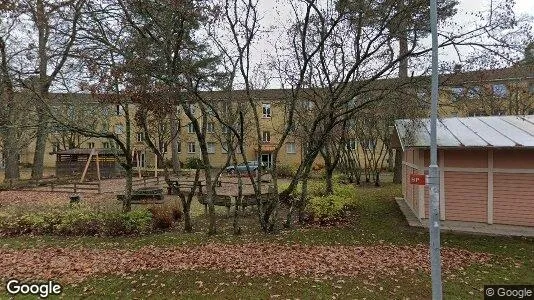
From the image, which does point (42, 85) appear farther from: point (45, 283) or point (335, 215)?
point (335, 215)

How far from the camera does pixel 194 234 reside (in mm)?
11219

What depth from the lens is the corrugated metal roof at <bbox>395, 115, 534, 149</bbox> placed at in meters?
10.5

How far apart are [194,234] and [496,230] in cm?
895

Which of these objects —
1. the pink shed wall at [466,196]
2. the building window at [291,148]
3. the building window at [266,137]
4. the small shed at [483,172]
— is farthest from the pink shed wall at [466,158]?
the building window at [266,137]

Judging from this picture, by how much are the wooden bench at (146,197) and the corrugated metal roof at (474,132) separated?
1208 centimetres

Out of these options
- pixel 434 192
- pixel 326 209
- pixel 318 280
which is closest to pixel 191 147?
pixel 326 209

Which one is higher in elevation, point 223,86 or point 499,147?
point 223,86

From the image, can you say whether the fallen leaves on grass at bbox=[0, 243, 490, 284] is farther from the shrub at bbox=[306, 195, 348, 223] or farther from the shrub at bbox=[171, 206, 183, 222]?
the shrub at bbox=[171, 206, 183, 222]

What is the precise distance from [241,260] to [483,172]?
26.1ft

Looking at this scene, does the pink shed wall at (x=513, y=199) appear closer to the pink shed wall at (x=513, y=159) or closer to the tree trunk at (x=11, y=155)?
the pink shed wall at (x=513, y=159)

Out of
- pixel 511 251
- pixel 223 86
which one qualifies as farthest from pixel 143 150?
pixel 511 251

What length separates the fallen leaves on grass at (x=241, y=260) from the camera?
24.8 feet

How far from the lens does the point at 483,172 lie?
36.2 ft

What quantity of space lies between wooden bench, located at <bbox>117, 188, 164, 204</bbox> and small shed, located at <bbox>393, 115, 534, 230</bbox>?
40.7 ft
